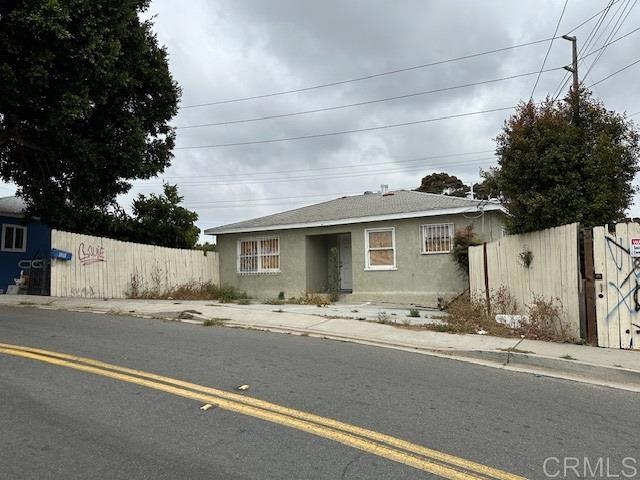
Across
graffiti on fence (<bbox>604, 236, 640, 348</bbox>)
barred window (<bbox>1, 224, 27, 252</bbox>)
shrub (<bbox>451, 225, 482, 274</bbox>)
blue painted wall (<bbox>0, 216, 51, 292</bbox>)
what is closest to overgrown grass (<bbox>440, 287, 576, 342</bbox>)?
graffiti on fence (<bbox>604, 236, 640, 348</bbox>)

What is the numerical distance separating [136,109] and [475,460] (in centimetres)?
1370

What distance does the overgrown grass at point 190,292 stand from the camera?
55.9 ft

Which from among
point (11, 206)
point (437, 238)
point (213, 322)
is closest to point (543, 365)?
point (213, 322)

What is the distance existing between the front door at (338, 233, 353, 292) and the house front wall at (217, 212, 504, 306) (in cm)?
71

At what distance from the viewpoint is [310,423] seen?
186 inches

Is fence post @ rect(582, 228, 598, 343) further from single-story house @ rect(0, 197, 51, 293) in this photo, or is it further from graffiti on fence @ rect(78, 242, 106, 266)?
single-story house @ rect(0, 197, 51, 293)

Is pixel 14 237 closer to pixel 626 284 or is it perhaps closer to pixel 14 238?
pixel 14 238

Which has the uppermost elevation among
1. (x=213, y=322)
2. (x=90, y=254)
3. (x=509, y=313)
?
(x=90, y=254)

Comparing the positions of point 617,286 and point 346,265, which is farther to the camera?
point 346,265

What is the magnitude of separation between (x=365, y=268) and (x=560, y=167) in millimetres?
8949

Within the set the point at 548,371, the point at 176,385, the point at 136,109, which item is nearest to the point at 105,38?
the point at 136,109

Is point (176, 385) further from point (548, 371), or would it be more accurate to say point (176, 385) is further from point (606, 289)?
point (606, 289)

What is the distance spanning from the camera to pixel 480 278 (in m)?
12.7

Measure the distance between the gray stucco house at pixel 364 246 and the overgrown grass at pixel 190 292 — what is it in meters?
0.92
